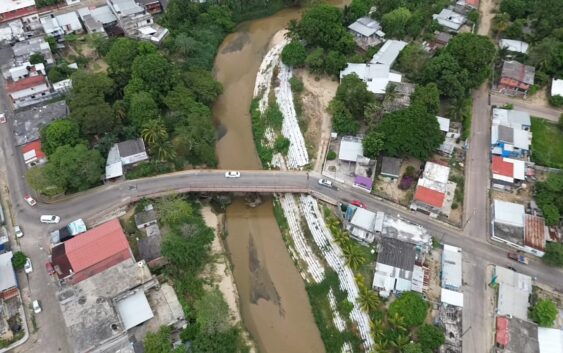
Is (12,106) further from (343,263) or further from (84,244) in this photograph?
(343,263)

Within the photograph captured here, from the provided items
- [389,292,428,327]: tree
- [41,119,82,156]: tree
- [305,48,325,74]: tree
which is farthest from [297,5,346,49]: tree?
[389,292,428,327]: tree

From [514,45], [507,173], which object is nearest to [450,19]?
[514,45]

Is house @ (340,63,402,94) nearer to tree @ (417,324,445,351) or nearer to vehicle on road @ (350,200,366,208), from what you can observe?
vehicle on road @ (350,200,366,208)

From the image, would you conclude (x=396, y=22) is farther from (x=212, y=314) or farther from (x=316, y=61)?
(x=212, y=314)

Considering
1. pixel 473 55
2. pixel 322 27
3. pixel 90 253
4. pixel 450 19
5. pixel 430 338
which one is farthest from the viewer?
pixel 450 19

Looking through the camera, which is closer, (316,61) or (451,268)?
(451,268)

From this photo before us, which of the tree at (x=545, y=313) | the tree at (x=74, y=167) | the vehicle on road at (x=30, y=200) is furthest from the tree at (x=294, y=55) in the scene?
the tree at (x=545, y=313)
